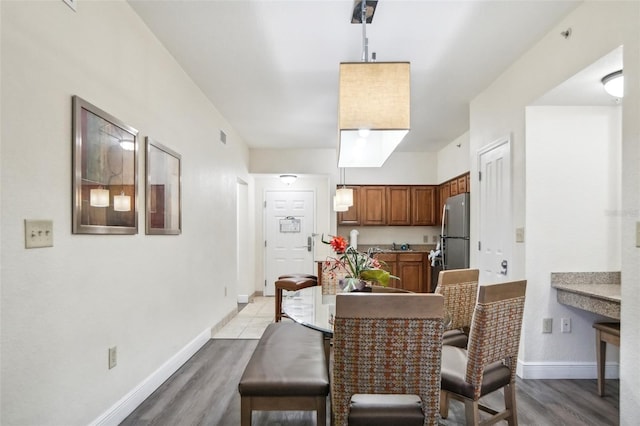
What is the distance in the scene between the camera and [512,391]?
1.85 m

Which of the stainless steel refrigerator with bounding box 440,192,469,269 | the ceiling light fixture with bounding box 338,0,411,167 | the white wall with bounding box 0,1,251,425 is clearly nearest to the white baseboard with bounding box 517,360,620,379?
the stainless steel refrigerator with bounding box 440,192,469,269

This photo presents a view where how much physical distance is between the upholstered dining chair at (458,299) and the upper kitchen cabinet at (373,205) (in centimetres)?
376

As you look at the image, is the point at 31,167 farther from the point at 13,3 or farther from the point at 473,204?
the point at 473,204

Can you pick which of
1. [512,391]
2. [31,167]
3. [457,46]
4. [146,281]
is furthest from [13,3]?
[512,391]

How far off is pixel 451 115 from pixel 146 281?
12.8 feet

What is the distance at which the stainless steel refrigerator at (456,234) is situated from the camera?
4.20 meters

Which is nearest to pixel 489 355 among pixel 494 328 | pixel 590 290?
pixel 494 328

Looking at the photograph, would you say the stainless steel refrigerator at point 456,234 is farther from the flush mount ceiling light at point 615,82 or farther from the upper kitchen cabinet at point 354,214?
the flush mount ceiling light at point 615,82

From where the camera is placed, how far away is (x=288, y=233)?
255 inches

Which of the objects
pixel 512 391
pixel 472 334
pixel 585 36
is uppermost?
pixel 585 36

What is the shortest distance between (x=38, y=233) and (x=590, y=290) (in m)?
3.41

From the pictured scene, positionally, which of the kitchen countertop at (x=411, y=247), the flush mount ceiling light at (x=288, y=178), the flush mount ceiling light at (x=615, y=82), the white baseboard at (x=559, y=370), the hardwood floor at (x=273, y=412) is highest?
the flush mount ceiling light at (x=615, y=82)

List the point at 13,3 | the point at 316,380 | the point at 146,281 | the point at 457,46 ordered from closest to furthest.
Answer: the point at 13,3 → the point at 316,380 → the point at 146,281 → the point at 457,46

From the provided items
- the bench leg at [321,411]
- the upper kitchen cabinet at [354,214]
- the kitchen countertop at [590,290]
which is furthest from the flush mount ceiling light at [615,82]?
the upper kitchen cabinet at [354,214]
